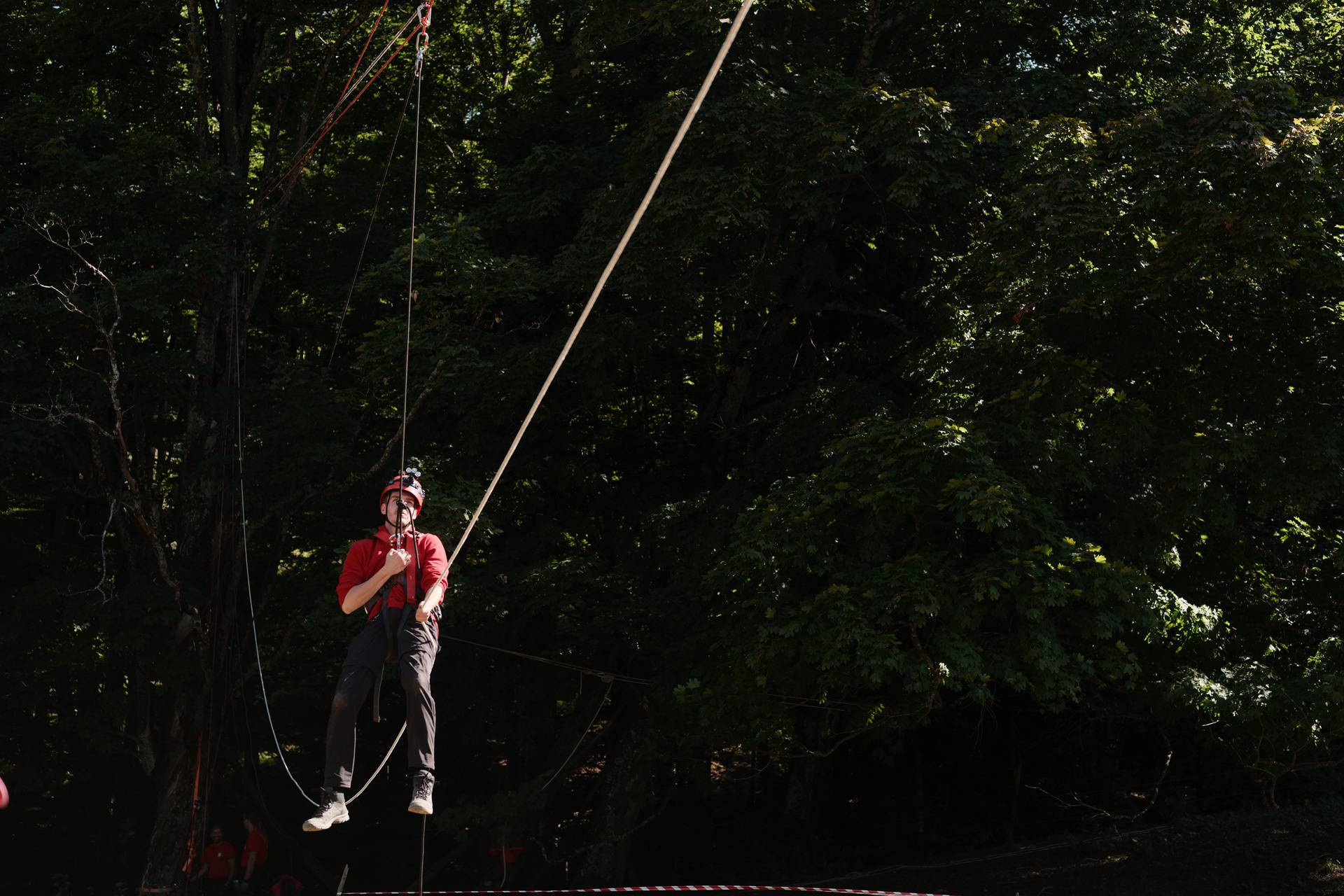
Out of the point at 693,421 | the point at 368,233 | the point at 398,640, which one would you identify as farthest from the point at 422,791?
the point at 693,421

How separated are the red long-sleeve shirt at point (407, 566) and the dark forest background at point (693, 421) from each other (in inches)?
180

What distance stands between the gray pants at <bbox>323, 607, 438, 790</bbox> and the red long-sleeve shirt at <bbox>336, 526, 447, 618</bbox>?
0.10m

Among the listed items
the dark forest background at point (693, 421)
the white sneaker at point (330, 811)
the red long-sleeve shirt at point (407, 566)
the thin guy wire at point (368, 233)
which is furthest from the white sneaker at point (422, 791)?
the thin guy wire at point (368, 233)

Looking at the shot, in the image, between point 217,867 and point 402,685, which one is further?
point 217,867

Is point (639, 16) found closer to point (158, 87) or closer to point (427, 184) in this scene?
point (427, 184)

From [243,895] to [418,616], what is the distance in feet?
34.1

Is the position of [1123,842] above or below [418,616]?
below

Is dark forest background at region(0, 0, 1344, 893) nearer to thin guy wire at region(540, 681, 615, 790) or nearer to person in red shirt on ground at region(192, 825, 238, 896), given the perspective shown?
thin guy wire at region(540, 681, 615, 790)

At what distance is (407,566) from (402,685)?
555mm

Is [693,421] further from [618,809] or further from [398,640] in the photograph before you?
[398,640]

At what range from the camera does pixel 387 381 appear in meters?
14.6

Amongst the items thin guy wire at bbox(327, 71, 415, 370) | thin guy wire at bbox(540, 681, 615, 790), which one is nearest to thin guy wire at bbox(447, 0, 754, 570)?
thin guy wire at bbox(327, 71, 415, 370)

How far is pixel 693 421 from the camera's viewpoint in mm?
15883

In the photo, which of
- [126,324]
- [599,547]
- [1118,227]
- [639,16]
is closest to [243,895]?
[599,547]
